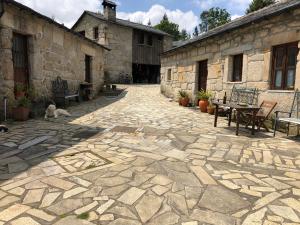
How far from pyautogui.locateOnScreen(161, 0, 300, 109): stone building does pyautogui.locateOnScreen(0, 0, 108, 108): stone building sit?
514cm

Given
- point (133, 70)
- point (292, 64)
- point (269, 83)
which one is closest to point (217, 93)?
point (269, 83)

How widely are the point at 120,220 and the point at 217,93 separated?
7383 millimetres

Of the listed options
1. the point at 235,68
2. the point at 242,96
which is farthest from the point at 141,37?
the point at 242,96

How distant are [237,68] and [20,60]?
6.81 metres

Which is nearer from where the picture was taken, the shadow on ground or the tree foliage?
the shadow on ground

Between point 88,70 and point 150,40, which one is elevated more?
point 150,40

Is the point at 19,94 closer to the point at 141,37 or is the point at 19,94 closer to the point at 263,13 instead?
the point at 263,13

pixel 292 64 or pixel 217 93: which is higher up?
pixel 292 64

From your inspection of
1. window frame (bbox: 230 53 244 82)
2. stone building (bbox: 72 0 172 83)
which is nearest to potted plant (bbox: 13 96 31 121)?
window frame (bbox: 230 53 244 82)

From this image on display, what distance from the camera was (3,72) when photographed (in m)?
6.32

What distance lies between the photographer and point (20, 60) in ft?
24.1

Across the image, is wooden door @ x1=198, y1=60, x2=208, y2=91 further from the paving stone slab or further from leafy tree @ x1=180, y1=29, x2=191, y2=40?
leafy tree @ x1=180, y1=29, x2=191, y2=40

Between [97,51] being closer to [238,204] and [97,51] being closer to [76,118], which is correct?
[76,118]

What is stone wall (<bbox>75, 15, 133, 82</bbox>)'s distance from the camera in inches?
807
